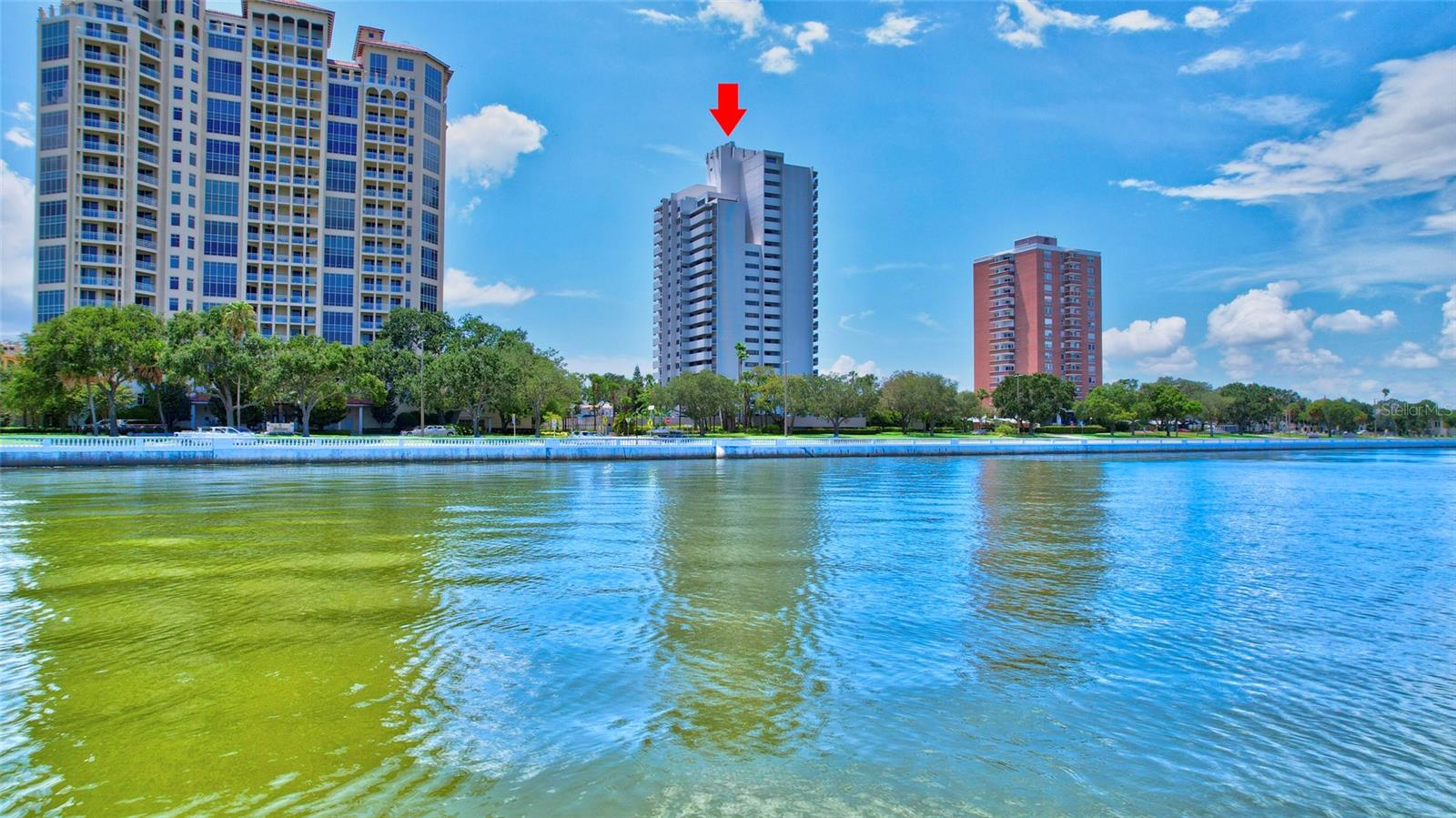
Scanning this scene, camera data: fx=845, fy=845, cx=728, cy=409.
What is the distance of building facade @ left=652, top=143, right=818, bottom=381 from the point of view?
472ft

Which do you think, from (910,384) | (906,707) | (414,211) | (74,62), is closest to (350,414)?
(414,211)

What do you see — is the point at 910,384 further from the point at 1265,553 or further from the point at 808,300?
the point at 1265,553

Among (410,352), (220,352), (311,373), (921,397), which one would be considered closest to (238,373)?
(220,352)

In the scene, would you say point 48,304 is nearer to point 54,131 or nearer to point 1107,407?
point 54,131

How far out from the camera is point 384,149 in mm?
105625

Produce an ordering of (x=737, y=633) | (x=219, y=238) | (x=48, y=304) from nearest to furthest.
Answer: (x=737, y=633)
(x=48, y=304)
(x=219, y=238)

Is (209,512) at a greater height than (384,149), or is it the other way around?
(384,149)

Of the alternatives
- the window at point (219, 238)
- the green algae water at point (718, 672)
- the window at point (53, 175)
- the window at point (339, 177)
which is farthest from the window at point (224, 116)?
the green algae water at point (718, 672)

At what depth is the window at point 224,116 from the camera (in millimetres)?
97250

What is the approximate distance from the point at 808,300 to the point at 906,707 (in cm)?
14428

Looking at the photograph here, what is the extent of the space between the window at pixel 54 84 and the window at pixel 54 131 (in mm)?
1496

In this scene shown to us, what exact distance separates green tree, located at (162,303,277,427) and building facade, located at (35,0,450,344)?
2608 centimetres

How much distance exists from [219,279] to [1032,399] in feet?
350

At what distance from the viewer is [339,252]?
102500mm
